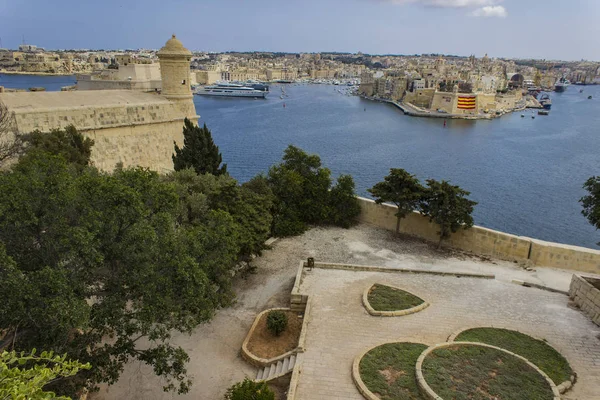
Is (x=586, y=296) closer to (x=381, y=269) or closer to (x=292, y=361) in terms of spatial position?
(x=381, y=269)

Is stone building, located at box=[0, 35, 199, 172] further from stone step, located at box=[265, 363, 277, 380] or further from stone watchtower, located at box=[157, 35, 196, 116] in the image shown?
stone step, located at box=[265, 363, 277, 380]

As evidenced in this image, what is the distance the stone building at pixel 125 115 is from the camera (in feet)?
55.6

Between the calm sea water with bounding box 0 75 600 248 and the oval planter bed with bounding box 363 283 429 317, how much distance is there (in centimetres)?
1635

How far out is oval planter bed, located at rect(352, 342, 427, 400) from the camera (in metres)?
8.08

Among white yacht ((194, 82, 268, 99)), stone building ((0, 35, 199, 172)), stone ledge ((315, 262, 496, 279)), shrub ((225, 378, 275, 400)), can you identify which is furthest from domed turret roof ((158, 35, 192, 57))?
white yacht ((194, 82, 268, 99))

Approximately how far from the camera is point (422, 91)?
91.1m

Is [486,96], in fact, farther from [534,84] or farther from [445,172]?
[534,84]

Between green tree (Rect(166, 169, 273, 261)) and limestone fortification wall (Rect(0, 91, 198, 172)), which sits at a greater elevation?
limestone fortification wall (Rect(0, 91, 198, 172))

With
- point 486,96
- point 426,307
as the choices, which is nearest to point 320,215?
point 426,307

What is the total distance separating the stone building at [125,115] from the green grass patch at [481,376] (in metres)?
15.9

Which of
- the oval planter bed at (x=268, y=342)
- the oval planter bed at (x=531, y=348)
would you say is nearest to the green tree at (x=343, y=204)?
the oval planter bed at (x=268, y=342)

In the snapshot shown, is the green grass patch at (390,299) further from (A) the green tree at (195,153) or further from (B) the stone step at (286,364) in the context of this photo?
(A) the green tree at (195,153)

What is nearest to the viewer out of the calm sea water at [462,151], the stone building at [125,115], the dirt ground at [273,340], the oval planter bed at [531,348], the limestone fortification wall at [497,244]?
the oval planter bed at [531,348]

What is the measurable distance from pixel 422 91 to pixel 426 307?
87.1m
